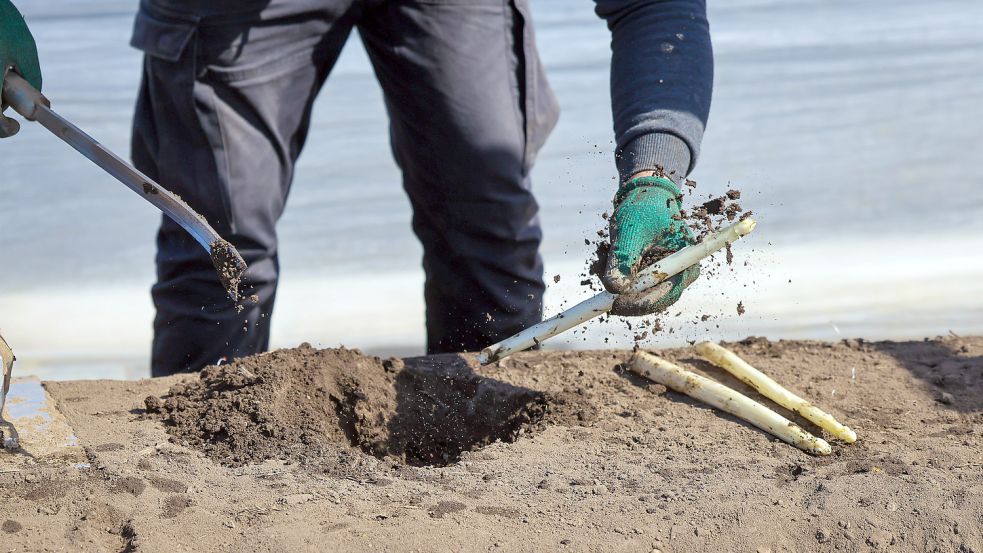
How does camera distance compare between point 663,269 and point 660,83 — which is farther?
point 660,83

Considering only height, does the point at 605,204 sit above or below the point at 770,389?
above

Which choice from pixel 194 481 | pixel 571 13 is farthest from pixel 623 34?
pixel 571 13

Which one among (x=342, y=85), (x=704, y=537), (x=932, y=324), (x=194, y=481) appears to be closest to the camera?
(x=704, y=537)

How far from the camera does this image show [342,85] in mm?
5766

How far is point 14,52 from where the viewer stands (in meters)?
1.77

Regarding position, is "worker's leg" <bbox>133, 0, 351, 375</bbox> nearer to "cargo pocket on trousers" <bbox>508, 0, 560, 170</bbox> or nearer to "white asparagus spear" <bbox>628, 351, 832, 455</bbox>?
"cargo pocket on trousers" <bbox>508, 0, 560, 170</bbox>

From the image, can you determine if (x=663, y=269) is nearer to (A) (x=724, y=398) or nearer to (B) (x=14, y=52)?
(A) (x=724, y=398)

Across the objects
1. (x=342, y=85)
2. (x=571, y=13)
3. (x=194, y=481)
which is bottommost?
A: (x=194, y=481)

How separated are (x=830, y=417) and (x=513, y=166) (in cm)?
110

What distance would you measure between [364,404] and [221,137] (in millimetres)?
800

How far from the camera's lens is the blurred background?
10.3 ft

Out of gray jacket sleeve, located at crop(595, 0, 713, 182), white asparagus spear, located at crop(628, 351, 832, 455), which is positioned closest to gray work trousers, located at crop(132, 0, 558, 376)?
gray jacket sleeve, located at crop(595, 0, 713, 182)

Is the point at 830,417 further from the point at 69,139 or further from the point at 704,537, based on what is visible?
the point at 69,139

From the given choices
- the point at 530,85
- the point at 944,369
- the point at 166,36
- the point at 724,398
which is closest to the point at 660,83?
the point at 724,398
